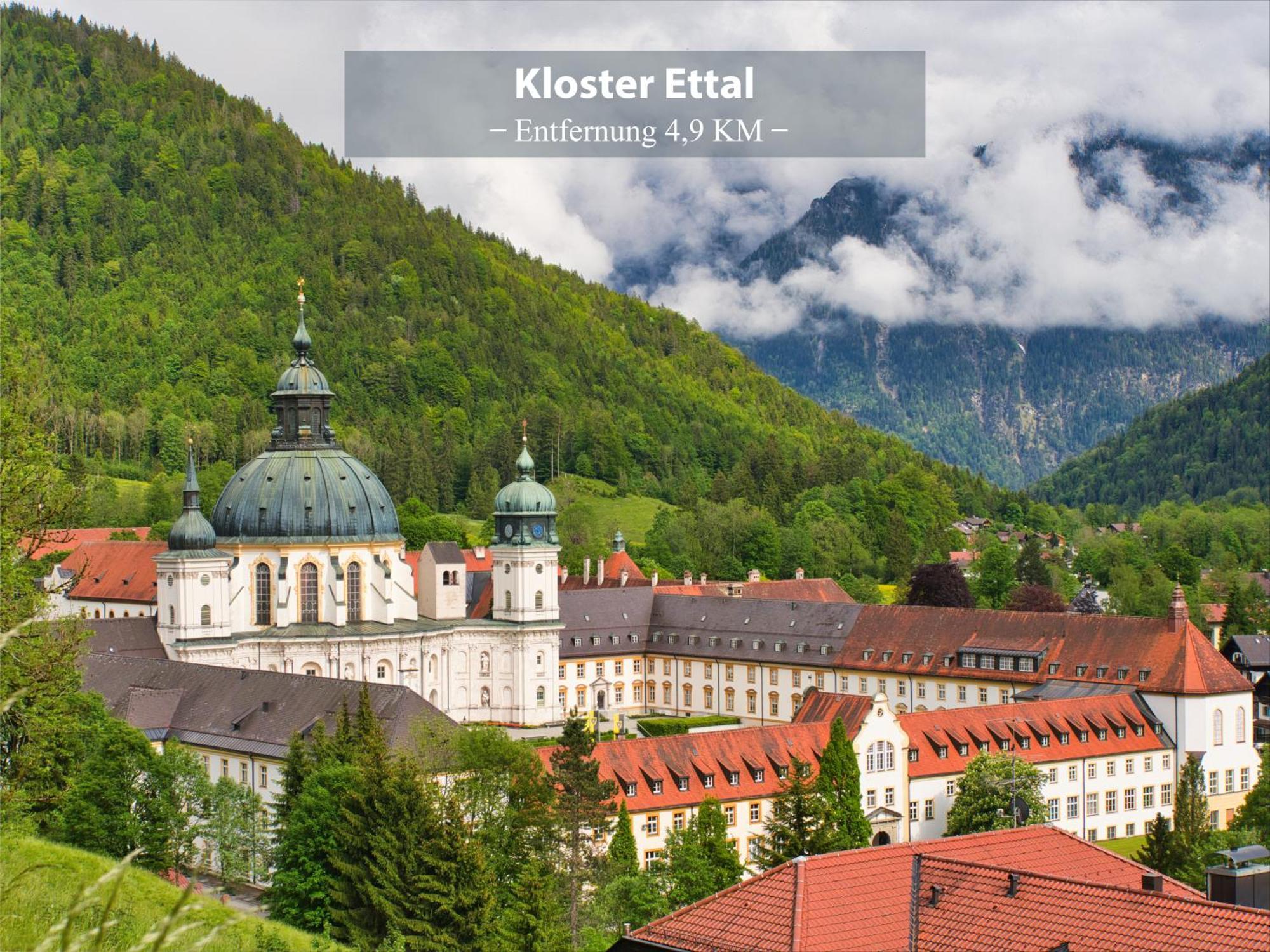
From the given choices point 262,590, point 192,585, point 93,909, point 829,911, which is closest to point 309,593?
point 262,590

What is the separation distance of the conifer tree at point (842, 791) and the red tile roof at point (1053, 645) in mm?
23372

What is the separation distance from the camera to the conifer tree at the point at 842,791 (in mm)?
54250

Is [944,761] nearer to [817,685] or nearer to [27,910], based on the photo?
[817,685]

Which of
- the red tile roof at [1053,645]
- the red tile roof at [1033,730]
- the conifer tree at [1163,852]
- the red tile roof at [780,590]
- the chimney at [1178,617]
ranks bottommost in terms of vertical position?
the conifer tree at [1163,852]

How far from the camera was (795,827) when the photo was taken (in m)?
51.3

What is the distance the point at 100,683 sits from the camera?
74688 mm

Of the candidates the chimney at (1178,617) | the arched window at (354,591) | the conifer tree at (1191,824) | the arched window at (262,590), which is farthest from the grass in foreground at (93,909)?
the arched window at (354,591)

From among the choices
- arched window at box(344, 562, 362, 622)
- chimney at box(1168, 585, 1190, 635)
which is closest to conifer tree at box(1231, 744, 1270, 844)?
chimney at box(1168, 585, 1190, 635)

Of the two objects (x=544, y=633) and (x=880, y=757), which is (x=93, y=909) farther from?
(x=544, y=633)

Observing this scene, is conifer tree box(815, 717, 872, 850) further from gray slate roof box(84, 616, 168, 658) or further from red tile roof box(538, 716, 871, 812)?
Answer: gray slate roof box(84, 616, 168, 658)

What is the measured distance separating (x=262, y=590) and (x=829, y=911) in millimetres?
64471

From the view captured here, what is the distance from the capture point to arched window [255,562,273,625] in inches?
3558

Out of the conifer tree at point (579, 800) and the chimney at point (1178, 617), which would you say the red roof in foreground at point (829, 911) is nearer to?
the conifer tree at point (579, 800)

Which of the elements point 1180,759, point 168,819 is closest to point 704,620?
point 1180,759
